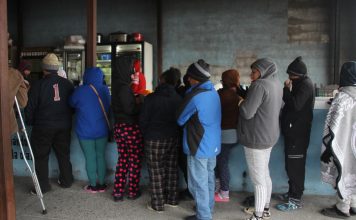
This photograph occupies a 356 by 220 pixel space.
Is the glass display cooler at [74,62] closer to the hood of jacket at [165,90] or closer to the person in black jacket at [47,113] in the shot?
the person in black jacket at [47,113]

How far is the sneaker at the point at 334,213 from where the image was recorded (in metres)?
3.10

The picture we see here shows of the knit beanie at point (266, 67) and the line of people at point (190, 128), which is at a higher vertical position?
the knit beanie at point (266, 67)

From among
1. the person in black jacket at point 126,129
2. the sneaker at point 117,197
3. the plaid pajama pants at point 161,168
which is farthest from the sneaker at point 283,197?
the sneaker at point 117,197

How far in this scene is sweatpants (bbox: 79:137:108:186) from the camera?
3709 millimetres

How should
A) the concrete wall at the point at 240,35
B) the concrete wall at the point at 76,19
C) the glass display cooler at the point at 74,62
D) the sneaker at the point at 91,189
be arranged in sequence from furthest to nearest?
the concrete wall at the point at 76,19 → the glass display cooler at the point at 74,62 → the concrete wall at the point at 240,35 → the sneaker at the point at 91,189

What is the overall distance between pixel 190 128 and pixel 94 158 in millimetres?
1402

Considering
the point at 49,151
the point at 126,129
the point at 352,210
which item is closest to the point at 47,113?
the point at 49,151

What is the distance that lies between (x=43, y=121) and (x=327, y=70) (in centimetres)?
582

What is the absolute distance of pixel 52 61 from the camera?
11.9 feet

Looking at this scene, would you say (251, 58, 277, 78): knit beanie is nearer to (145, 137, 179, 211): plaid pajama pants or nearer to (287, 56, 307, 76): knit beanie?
(287, 56, 307, 76): knit beanie

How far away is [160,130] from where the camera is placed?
10.4 feet

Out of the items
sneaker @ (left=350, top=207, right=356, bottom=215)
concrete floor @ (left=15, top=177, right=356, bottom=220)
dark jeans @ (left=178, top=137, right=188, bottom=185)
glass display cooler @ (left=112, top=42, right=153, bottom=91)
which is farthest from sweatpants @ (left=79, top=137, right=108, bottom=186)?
glass display cooler @ (left=112, top=42, right=153, bottom=91)

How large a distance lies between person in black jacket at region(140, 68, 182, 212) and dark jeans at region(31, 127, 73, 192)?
112 cm

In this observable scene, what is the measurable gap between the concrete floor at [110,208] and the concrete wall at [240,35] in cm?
435
